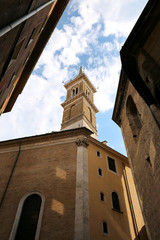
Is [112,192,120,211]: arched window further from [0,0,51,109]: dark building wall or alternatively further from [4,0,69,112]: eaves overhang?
[4,0,69,112]: eaves overhang

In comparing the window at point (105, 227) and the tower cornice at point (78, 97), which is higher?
the tower cornice at point (78, 97)

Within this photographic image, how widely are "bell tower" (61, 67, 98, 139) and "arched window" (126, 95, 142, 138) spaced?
13.5 m

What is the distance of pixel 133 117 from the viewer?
1012 cm

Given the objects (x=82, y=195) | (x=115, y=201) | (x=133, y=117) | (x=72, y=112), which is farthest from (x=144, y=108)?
(x=72, y=112)

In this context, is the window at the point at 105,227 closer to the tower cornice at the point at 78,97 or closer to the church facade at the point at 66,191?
the church facade at the point at 66,191

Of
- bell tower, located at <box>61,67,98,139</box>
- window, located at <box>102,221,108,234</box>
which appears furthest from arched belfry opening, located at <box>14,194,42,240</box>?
bell tower, located at <box>61,67,98,139</box>

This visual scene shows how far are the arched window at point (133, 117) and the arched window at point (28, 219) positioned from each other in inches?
311

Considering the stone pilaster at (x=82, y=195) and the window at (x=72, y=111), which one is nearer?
the stone pilaster at (x=82, y=195)

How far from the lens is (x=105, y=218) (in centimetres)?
1038

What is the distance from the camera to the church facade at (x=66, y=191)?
378 inches

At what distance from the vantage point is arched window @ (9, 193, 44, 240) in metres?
9.60

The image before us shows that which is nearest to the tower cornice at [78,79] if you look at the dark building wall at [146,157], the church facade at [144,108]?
the church facade at [144,108]

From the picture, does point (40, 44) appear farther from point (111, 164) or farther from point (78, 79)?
point (78, 79)

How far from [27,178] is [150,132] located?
970 centimetres
